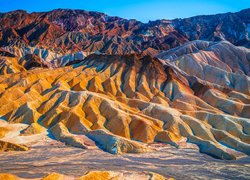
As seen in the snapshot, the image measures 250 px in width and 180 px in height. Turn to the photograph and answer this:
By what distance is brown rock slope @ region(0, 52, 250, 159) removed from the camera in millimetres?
95875

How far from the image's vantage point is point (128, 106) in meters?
120

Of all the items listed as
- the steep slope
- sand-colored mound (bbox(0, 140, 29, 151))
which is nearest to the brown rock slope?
the steep slope

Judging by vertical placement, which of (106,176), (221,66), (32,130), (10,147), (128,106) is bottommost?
(106,176)

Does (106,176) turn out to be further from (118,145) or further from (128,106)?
(128,106)

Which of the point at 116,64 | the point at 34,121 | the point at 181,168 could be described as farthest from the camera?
the point at 116,64

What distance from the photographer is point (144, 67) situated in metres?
155

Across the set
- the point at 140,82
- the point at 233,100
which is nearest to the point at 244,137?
the point at 233,100

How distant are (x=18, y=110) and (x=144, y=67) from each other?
63223mm

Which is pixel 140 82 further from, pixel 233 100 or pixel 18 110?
pixel 18 110

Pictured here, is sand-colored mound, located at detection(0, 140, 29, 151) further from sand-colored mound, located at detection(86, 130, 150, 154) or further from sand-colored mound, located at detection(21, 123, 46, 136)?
sand-colored mound, located at detection(86, 130, 150, 154)

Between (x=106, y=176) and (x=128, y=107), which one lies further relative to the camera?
(x=128, y=107)

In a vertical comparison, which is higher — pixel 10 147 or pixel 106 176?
pixel 10 147

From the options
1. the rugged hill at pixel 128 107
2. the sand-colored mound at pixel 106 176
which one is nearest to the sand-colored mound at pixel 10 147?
the rugged hill at pixel 128 107

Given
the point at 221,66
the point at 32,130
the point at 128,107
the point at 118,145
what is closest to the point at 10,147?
the point at 32,130
